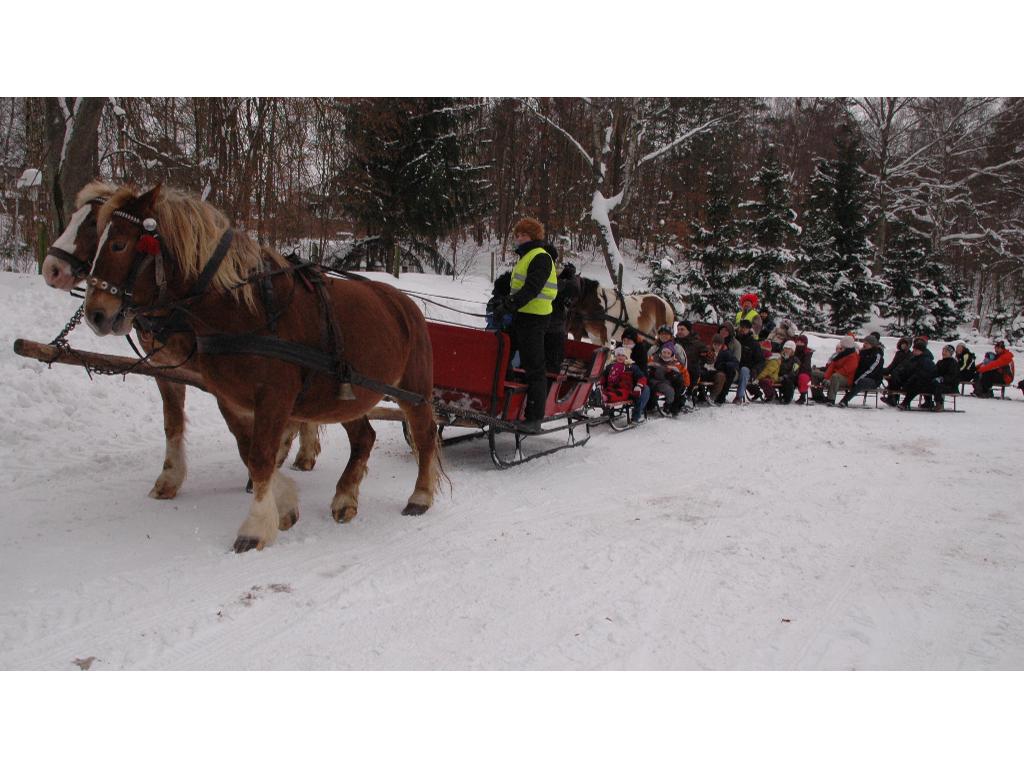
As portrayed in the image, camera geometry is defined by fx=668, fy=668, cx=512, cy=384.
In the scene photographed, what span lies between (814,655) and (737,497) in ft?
8.80

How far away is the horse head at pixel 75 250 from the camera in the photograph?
10.4ft

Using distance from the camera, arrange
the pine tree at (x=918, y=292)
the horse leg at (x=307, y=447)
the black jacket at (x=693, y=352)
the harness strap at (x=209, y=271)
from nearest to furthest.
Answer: the harness strap at (x=209, y=271)
the horse leg at (x=307, y=447)
the black jacket at (x=693, y=352)
the pine tree at (x=918, y=292)

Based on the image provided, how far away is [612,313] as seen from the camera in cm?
1148

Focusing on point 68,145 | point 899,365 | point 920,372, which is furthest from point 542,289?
point 899,365

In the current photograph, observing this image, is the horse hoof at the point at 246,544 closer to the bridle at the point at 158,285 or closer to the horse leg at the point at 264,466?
the horse leg at the point at 264,466

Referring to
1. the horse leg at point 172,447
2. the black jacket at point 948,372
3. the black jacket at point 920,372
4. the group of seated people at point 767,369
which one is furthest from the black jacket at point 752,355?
the horse leg at point 172,447

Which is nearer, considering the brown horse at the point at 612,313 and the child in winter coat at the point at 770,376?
the brown horse at the point at 612,313

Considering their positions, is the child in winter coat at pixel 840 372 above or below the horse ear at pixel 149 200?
below

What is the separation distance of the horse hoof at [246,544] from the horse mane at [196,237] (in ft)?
4.24

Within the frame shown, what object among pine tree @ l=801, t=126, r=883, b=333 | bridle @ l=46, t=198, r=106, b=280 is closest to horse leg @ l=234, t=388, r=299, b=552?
bridle @ l=46, t=198, r=106, b=280

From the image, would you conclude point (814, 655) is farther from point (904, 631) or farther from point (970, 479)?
point (970, 479)

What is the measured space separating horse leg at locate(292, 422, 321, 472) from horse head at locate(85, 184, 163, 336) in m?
2.39

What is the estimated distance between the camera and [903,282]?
2408cm

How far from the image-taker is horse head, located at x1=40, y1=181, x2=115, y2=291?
3.16 m
